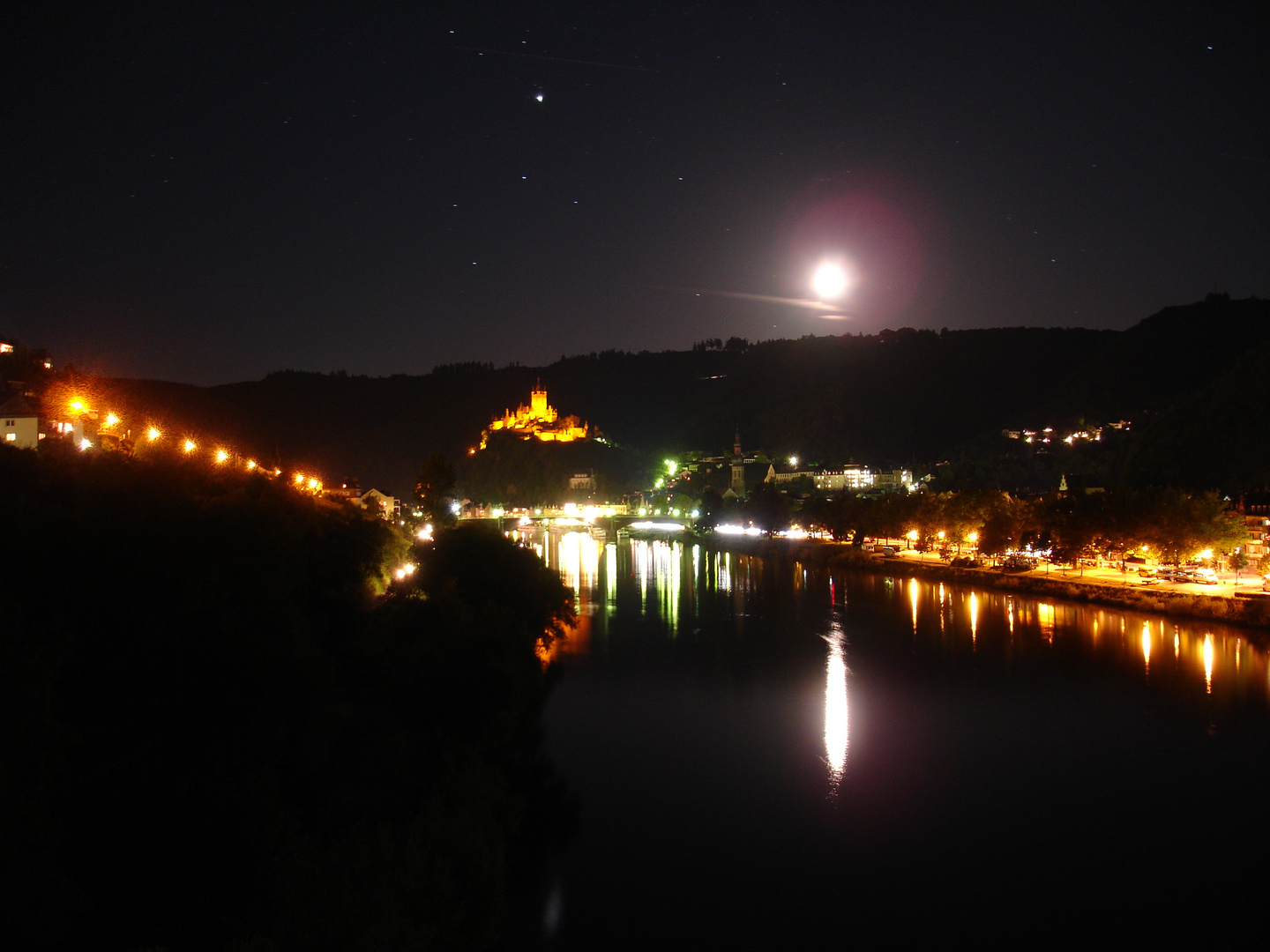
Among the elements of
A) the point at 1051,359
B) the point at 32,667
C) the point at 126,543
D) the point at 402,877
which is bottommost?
the point at 402,877

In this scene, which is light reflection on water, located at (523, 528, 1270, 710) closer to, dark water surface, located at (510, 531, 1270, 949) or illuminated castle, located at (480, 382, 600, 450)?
dark water surface, located at (510, 531, 1270, 949)

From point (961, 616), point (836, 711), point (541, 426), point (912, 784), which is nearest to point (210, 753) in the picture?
point (912, 784)

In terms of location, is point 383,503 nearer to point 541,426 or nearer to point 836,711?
point 836,711

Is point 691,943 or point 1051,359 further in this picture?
point 1051,359

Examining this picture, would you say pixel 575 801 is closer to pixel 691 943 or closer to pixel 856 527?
pixel 691 943

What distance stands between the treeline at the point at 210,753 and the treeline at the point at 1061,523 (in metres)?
17.0

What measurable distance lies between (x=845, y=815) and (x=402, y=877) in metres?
4.46

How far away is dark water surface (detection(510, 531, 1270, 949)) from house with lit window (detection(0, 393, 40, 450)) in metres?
7.41

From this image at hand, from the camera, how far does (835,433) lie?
59438mm

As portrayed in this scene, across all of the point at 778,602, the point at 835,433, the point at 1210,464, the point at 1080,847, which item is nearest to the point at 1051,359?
the point at 835,433

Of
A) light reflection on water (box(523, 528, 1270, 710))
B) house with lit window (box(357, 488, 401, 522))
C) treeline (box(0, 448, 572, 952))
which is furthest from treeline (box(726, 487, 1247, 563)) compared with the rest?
treeline (box(0, 448, 572, 952))

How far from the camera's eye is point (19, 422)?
1088 cm

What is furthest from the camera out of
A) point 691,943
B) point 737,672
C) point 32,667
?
point 737,672

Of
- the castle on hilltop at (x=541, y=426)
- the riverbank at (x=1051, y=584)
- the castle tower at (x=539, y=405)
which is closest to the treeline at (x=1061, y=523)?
the riverbank at (x=1051, y=584)
